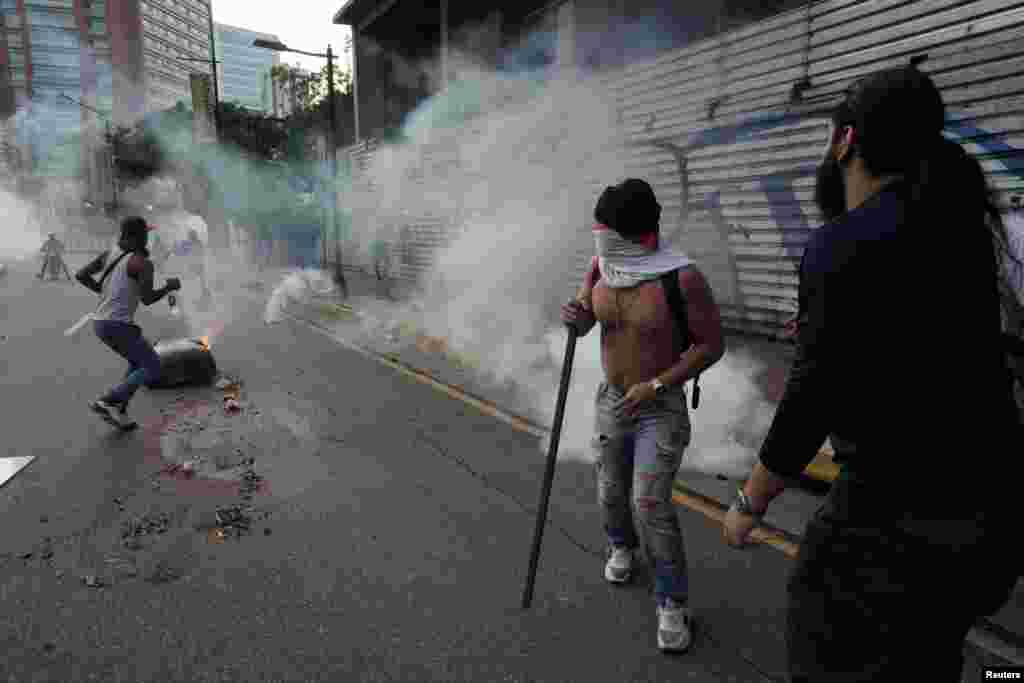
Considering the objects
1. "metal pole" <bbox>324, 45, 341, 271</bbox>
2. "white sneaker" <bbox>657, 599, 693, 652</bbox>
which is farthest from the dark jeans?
"metal pole" <bbox>324, 45, 341, 271</bbox>

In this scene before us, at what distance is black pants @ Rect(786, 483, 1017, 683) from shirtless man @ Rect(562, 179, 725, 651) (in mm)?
1071

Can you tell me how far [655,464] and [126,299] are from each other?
15.8 ft

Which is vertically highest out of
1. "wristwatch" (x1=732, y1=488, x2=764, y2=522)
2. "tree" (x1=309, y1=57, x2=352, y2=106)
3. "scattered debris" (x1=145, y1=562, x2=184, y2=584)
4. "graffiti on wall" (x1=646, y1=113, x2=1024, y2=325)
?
"tree" (x1=309, y1=57, x2=352, y2=106)

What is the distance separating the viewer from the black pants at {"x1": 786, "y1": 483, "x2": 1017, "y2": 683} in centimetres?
132

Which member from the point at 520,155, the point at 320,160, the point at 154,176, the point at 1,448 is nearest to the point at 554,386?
the point at 1,448

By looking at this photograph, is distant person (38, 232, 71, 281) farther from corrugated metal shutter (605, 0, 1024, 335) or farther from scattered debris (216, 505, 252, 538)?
scattered debris (216, 505, 252, 538)

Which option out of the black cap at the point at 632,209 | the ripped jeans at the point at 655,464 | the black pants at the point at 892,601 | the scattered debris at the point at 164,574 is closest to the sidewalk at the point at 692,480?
the ripped jeans at the point at 655,464

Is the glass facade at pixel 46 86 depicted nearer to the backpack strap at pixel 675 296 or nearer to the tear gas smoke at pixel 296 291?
the tear gas smoke at pixel 296 291

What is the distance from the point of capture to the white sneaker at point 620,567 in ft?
9.52

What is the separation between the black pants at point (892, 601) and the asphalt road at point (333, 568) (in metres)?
1.06

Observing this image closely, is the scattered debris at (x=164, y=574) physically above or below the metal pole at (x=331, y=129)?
below

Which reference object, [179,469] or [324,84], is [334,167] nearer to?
[179,469]

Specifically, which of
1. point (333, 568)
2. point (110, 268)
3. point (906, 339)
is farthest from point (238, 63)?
point (906, 339)

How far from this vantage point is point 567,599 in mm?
2803
